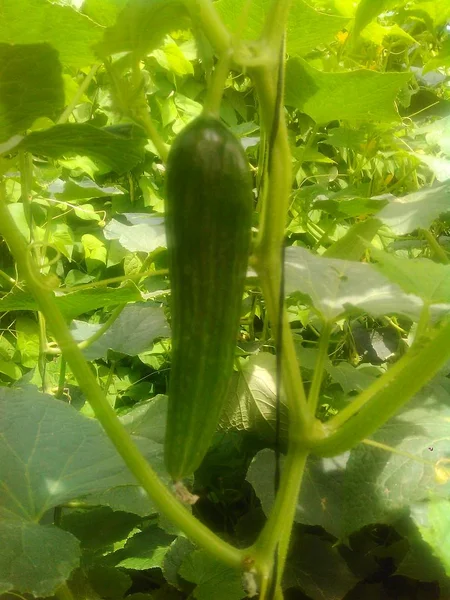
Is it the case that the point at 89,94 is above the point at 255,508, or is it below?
above

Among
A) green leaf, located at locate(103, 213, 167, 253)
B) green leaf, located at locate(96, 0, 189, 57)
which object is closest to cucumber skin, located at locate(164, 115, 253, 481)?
green leaf, located at locate(96, 0, 189, 57)

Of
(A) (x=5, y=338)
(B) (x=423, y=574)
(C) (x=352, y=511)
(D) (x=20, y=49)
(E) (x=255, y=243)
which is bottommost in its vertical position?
(A) (x=5, y=338)

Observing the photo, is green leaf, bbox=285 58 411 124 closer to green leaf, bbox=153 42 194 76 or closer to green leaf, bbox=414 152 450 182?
green leaf, bbox=414 152 450 182

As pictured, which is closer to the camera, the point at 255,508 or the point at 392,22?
the point at 255,508

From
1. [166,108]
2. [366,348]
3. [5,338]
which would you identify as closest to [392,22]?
[166,108]

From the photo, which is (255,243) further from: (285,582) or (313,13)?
(285,582)

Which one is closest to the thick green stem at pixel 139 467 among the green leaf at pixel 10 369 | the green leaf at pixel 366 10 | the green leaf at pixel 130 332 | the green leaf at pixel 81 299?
the green leaf at pixel 81 299

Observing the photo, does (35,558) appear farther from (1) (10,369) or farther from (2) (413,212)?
(1) (10,369)
